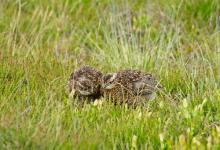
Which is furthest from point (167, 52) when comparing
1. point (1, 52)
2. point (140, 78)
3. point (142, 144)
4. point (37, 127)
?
point (37, 127)

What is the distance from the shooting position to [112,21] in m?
7.86

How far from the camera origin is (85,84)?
570cm

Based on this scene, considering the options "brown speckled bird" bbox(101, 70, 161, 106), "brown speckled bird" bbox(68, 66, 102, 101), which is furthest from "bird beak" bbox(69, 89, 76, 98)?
"brown speckled bird" bbox(101, 70, 161, 106)

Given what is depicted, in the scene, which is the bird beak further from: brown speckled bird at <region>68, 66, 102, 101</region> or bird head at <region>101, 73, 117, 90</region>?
bird head at <region>101, 73, 117, 90</region>

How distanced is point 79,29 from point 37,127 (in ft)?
13.0

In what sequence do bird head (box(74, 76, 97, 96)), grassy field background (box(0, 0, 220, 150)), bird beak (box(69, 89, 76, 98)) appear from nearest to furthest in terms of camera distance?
grassy field background (box(0, 0, 220, 150))
bird beak (box(69, 89, 76, 98))
bird head (box(74, 76, 97, 96))

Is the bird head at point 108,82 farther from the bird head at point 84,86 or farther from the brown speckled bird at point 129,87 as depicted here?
the bird head at point 84,86

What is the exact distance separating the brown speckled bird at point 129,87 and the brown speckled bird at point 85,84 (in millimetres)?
65

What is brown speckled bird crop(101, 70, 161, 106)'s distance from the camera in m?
5.73

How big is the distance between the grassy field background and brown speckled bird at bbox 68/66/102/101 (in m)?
0.16

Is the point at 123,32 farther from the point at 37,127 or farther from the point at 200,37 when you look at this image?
the point at 37,127

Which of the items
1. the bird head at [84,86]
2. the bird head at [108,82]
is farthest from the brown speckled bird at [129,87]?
the bird head at [84,86]

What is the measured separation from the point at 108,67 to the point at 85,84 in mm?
1151

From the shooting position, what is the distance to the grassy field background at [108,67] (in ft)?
15.5
